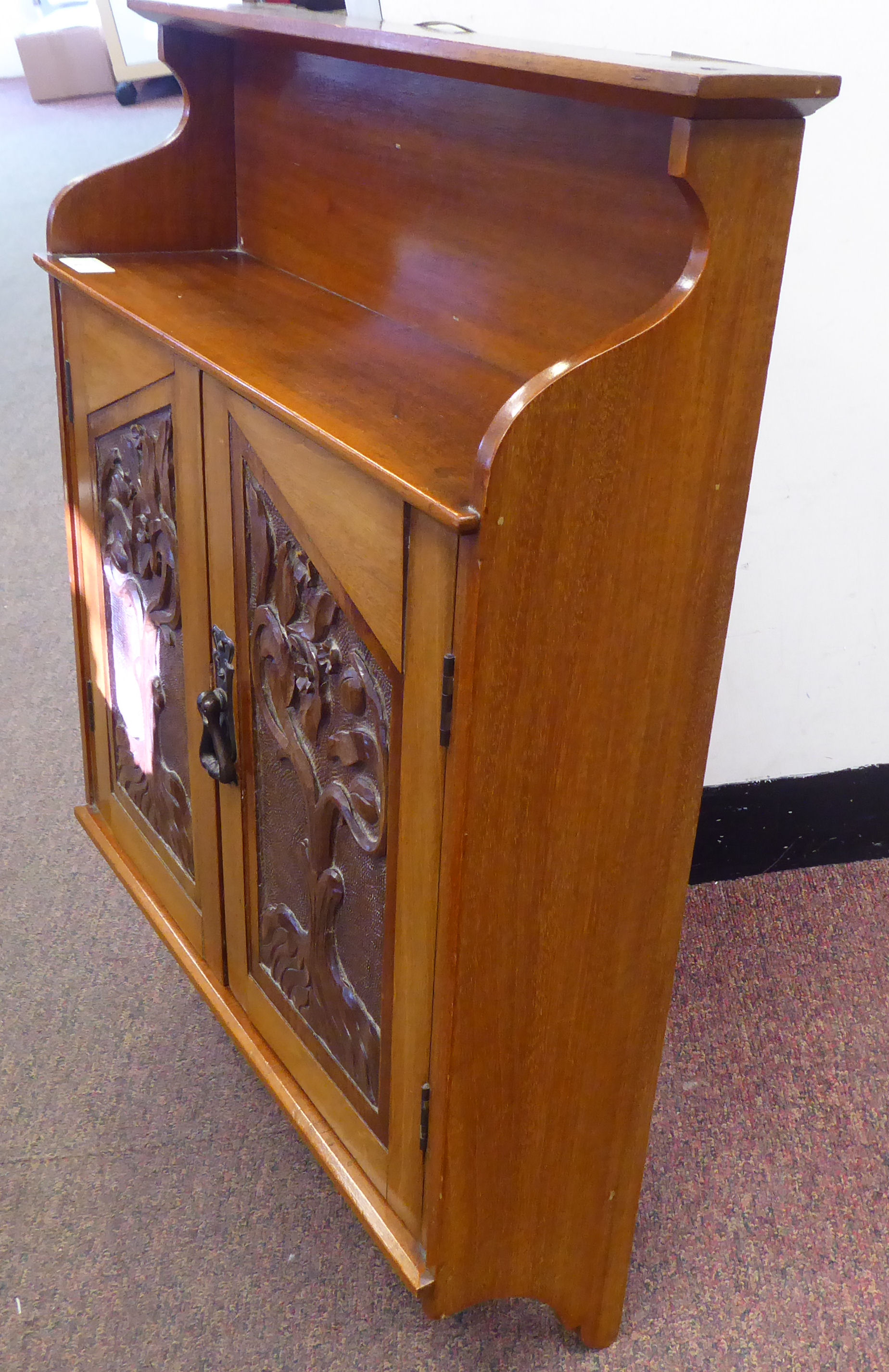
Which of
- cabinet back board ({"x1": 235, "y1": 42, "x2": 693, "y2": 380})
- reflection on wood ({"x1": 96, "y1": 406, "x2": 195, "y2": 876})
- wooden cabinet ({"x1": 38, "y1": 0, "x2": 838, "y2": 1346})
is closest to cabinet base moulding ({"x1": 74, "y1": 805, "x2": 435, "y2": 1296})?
wooden cabinet ({"x1": 38, "y1": 0, "x2": 838, "y2": 1346})

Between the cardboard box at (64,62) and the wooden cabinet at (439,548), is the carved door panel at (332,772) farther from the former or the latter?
the cardboard box at (64,62)

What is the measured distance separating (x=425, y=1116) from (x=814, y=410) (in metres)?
1.26

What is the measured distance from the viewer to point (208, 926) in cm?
170

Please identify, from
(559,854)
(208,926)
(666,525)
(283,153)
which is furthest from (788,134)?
(208,926)

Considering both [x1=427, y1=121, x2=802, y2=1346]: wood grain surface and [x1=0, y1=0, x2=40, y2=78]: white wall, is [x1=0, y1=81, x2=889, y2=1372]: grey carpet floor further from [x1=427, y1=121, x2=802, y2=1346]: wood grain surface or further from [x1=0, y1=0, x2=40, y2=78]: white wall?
[x1=0, y1=0, x2=40, y2=78]: white wall

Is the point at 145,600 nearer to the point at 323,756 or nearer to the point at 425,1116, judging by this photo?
the point at 323,756

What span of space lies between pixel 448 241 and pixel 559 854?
71cm

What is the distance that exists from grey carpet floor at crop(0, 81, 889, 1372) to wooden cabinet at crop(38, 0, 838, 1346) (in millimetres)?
200

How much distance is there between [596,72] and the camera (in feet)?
2.74

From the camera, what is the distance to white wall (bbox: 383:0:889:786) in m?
1.63

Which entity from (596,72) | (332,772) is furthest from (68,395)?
(596,72)

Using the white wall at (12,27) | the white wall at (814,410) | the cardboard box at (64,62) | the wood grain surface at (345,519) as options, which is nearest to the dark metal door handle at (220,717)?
the wood grain surface at (345,519)

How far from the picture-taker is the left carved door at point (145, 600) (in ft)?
4.83

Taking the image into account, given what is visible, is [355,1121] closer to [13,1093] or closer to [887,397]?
[13,1093]
